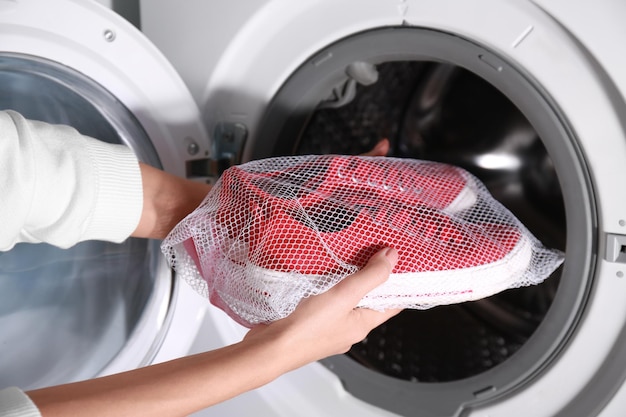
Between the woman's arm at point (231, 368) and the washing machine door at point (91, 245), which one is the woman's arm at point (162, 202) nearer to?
the washing machine door at point (91, 245)

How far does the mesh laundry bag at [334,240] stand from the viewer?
24.4 inches

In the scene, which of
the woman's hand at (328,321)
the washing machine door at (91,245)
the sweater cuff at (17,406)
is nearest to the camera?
the sweater cuff at (17,406)

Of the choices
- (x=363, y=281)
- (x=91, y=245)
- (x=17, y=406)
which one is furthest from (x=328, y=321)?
(x=91, y=245)

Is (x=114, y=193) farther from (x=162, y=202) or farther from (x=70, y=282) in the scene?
(x=70, y=282)

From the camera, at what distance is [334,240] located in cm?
63

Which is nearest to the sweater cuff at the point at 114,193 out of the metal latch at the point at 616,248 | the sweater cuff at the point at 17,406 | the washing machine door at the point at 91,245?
the washing machine door at the point at 91,245

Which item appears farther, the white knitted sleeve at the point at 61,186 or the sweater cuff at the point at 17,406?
the white knitted sleeve at the point at 61,186

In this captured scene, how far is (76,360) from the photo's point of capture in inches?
31.6

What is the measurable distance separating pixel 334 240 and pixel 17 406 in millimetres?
301

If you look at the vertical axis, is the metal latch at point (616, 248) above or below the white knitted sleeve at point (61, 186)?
above

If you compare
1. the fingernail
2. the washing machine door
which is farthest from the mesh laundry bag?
the washing machine door

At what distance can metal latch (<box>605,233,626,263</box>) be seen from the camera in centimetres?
63

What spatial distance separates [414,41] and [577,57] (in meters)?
0.16

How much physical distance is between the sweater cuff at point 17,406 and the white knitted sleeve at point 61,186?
0.17m
